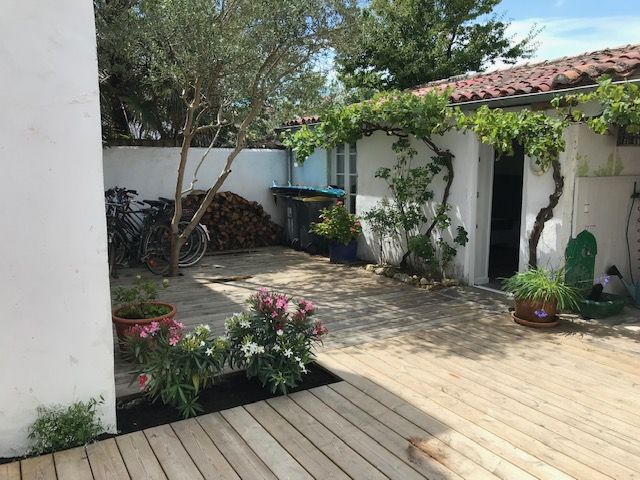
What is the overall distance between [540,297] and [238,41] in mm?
4191

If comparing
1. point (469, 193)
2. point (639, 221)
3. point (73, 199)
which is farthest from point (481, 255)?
point (73, 199)

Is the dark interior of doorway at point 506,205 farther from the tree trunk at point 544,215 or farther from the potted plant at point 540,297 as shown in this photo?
the potted plant at point 540,297

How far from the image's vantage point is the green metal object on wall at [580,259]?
5098 mm

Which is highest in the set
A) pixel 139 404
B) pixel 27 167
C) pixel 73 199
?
pixel 27 167

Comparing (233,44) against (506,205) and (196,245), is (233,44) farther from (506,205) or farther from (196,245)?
(506,205)

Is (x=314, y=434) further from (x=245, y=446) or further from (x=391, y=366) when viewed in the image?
(x=391, y=366)

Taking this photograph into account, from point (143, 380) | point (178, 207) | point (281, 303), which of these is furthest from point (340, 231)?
point (143, 380)

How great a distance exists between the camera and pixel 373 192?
786 cm

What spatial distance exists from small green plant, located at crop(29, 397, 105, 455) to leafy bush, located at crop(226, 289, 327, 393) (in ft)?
3.10

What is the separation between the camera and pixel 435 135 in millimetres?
6664

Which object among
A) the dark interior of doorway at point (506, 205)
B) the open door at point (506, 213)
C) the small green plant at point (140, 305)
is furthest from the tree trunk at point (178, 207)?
the dark interior of doorway at point (506, 205)

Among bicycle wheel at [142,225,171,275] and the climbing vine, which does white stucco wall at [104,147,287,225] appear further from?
the climbing vine

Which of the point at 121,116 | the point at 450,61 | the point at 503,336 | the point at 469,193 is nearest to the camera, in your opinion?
the point at 503,336

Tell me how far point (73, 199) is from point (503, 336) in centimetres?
377
